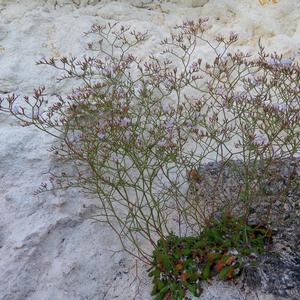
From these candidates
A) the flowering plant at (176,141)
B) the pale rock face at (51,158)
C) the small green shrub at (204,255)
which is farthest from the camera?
the pale rock face at (51,158)

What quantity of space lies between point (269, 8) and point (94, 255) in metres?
2.71

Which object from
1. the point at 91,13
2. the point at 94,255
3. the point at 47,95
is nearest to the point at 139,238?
the point at 94,255

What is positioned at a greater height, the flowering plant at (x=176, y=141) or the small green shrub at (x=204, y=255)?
the flowering plant at (x=176, y=141)

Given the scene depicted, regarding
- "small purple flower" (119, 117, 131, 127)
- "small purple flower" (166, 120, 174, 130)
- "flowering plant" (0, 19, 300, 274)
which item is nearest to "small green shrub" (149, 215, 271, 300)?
"flowering plant" (0, 19, 300, 274)

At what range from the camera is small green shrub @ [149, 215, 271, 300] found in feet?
9.14

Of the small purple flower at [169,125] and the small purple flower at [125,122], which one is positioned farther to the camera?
the small purple flower at [169,125]

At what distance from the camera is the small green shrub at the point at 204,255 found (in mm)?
2787

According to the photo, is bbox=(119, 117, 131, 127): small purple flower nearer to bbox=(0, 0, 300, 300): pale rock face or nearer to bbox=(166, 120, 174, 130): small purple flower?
bbox=(166, 120, 174, 130): small purple flower

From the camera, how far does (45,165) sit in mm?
3379

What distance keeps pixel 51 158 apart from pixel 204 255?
4.43 feet

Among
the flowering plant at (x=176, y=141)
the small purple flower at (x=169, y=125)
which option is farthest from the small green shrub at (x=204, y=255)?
the small purple flower at (x=169, y=125)

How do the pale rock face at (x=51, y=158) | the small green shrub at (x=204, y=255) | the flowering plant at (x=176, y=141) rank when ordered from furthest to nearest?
1. the pale rock face at (x=51, y=158)
2. the small green shrub at (x=204, y=255)
3. the flowering plant at (x=176, y=141)

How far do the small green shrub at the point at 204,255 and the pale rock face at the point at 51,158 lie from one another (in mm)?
122

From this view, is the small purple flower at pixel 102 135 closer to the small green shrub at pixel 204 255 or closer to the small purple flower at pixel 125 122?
the small purple flower at pixel 125 122
